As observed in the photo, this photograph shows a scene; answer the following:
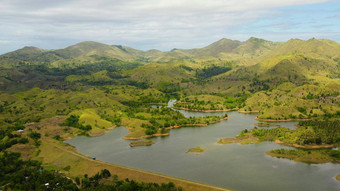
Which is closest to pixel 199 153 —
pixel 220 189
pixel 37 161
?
pixel 220 189

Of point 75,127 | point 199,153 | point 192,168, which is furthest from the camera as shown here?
point 75,127

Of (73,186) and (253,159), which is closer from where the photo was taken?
(73,186)

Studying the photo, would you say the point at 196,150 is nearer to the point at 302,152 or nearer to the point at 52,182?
the point at 302,152

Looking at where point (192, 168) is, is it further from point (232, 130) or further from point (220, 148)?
point (232, 130)

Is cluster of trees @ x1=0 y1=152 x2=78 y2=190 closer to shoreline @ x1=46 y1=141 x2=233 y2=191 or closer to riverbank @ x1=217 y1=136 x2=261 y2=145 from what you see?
shoreline @ x1=46 y1=141 x2=233 y2=191

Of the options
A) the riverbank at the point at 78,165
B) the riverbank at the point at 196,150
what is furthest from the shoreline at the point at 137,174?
the riverbank at the point at 196,150

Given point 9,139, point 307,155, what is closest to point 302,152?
point 307,155

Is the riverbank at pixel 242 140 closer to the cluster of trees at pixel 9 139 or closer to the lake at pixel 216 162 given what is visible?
the lake at pixel 216 162

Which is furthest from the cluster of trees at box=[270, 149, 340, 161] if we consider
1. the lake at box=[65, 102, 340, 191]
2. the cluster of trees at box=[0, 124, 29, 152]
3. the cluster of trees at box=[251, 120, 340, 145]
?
the cluster of trees at box=[0, 124, 29, 152]

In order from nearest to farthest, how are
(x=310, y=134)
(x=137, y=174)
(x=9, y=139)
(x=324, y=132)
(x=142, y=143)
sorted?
1. (x=137, y=174)
2. (x=310, y=134)
3. (x=9, y=139)
4. (x=324, y=132)
5. (x=142, y=143)
